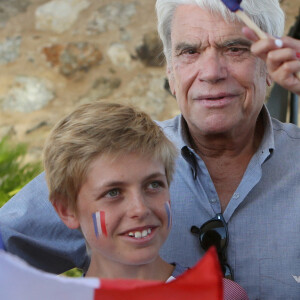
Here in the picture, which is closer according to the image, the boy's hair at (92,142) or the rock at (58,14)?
the boy's hair at (92,142)

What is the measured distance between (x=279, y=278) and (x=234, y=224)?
0.70ft

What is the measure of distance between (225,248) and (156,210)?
478 mm

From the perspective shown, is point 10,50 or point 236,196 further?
point 10,50

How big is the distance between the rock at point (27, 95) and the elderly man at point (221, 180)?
1.72 meters

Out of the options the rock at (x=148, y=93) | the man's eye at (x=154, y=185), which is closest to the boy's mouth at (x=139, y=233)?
the man's eye at (x=154, y=185)

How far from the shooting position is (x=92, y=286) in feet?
3.69

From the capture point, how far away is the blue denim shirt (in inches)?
75.4

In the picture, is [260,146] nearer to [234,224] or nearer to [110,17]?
[234,224]

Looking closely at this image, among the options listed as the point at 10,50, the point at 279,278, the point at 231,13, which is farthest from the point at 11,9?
the point at 279,278

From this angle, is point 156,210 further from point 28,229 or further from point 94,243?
point 28,229

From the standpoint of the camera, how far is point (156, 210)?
1.56 metres

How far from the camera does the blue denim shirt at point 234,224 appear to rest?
75.4 inches

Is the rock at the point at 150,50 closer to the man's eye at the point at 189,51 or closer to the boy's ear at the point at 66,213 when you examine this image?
the man's eye at the point at 189,51

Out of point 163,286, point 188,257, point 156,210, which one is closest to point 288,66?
point 156,210
